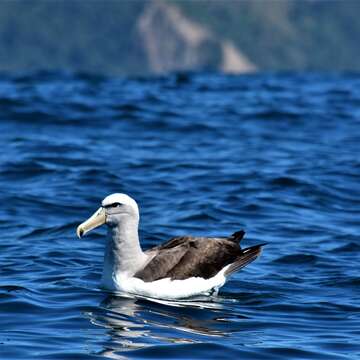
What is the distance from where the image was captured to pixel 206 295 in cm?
1410

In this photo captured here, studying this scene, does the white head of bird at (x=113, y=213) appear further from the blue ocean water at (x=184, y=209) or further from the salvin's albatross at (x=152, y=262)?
the blue ocean water at (x=184, y=209)

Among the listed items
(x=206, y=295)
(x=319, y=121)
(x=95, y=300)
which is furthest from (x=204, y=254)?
(x=319, y=121)

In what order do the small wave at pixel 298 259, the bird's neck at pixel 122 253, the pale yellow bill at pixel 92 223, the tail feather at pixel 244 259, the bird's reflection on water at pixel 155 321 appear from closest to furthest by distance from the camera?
the bird's reflection on water at pixel 155 321, the pale yellow bill at pixel 92 223, the bird's neck at pixel 122 253, the tail feather at pixel 244 259, the small wave at pixel 298 259

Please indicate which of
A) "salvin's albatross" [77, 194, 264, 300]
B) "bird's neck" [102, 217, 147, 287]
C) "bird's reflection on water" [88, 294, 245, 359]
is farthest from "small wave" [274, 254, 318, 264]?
"bird's neck" [102, 217, 147, 287]

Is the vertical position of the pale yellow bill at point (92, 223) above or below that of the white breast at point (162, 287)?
above

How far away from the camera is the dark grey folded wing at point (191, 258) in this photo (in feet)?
45.3

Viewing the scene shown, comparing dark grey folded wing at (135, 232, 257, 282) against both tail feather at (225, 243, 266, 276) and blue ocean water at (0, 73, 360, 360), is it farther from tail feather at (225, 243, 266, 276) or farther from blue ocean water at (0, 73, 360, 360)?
blue ocean water at (0, 73, 360, 360)

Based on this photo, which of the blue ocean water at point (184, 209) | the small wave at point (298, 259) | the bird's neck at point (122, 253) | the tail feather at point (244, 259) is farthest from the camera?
the small wave at point (298, 259)

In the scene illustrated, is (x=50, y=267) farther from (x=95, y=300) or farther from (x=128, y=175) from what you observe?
(x=128, y=175)

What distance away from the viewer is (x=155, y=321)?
496 inches

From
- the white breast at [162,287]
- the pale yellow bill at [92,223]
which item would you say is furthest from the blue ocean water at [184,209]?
the pale yellow bill at [92,223]

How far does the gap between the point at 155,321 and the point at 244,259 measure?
6.97 feet

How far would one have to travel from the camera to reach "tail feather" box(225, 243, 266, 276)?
14.2m

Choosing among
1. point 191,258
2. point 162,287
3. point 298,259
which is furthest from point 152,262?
point 298,259
